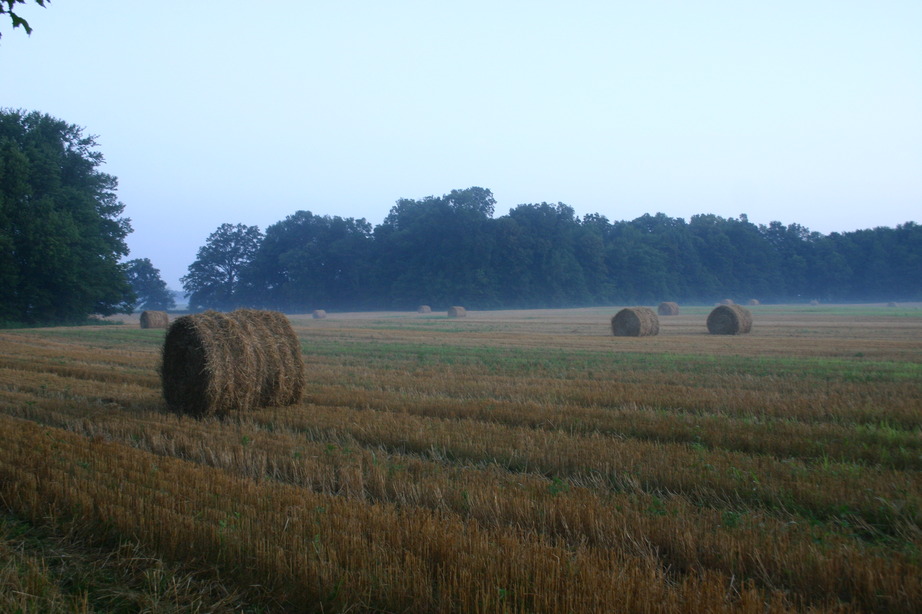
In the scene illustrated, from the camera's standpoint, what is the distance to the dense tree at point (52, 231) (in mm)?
41594

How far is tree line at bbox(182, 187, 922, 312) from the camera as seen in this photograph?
89062 millimetres

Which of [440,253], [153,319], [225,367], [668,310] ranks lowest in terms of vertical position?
[668,310]

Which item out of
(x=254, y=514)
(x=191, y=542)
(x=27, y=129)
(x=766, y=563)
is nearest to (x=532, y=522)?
(x=766, y=563)

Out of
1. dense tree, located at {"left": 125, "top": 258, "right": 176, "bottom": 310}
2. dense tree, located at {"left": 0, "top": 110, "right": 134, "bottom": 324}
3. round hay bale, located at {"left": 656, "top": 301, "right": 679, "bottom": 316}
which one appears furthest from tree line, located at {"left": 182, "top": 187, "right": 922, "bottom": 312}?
dense tree, located at {"left": 0, "top": 110, "right": 134, "bottom": 324}

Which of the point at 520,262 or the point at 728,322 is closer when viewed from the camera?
the point at 728,322

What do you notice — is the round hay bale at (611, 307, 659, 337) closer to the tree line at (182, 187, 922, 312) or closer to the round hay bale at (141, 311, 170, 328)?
the round hay bale at (141, 311, 170, 328)

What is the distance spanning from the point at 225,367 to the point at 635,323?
21.2 meters

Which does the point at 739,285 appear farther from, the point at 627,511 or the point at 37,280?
the point at 627,511

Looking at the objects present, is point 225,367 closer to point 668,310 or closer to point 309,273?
point 668,310

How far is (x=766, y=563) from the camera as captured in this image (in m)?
3.95

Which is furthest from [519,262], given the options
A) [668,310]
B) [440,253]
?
[668,310]

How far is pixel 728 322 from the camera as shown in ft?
94.8

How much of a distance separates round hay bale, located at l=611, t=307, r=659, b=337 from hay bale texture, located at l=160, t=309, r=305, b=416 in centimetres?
1970

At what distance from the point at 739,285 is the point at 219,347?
108m
